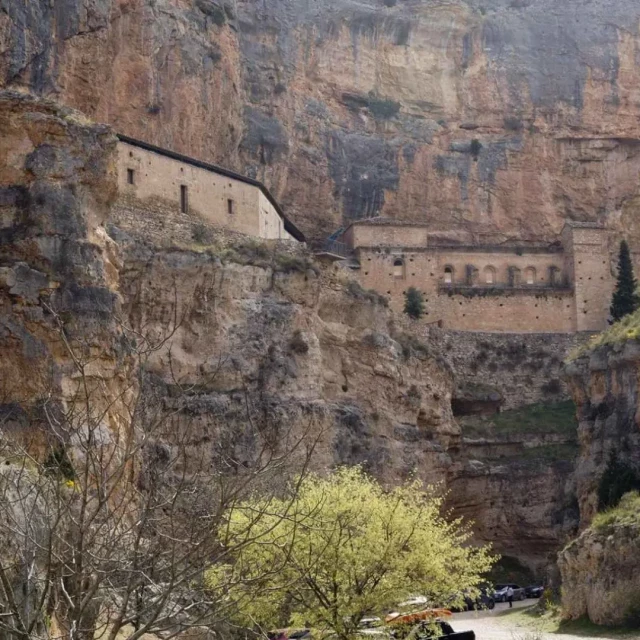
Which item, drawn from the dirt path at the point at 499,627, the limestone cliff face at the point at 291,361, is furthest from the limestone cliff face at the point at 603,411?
the limestone cliff face at the point at 291,361

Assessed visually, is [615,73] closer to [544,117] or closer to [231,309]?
[544,117]

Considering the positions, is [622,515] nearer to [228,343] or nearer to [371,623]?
[371,623]

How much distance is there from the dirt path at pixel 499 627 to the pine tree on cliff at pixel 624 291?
2631 centimetres

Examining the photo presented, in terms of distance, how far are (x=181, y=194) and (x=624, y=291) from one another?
Result: 3084 centimetres

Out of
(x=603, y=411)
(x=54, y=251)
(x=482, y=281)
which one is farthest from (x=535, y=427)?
(x=54, y=251)

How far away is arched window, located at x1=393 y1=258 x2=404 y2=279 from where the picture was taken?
235 feet

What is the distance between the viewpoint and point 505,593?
48688 mm

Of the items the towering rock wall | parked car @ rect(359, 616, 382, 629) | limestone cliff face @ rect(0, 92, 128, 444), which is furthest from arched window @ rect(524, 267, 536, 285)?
parked car @ rect(359, 616, 382, 629)

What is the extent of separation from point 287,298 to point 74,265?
16.0 metres

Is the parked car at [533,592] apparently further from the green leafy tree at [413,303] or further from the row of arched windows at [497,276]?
the row of arched windows at [497,276]

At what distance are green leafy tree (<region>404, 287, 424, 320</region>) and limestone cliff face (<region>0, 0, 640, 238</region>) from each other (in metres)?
7.48

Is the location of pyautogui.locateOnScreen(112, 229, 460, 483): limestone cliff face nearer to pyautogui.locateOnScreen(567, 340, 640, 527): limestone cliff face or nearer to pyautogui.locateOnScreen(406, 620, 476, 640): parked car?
pyautogui.locateOnScreen(567, 340, 640, 527): limestone cliff face

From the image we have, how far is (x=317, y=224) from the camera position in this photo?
242 feet

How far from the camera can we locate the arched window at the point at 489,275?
74.7 m
